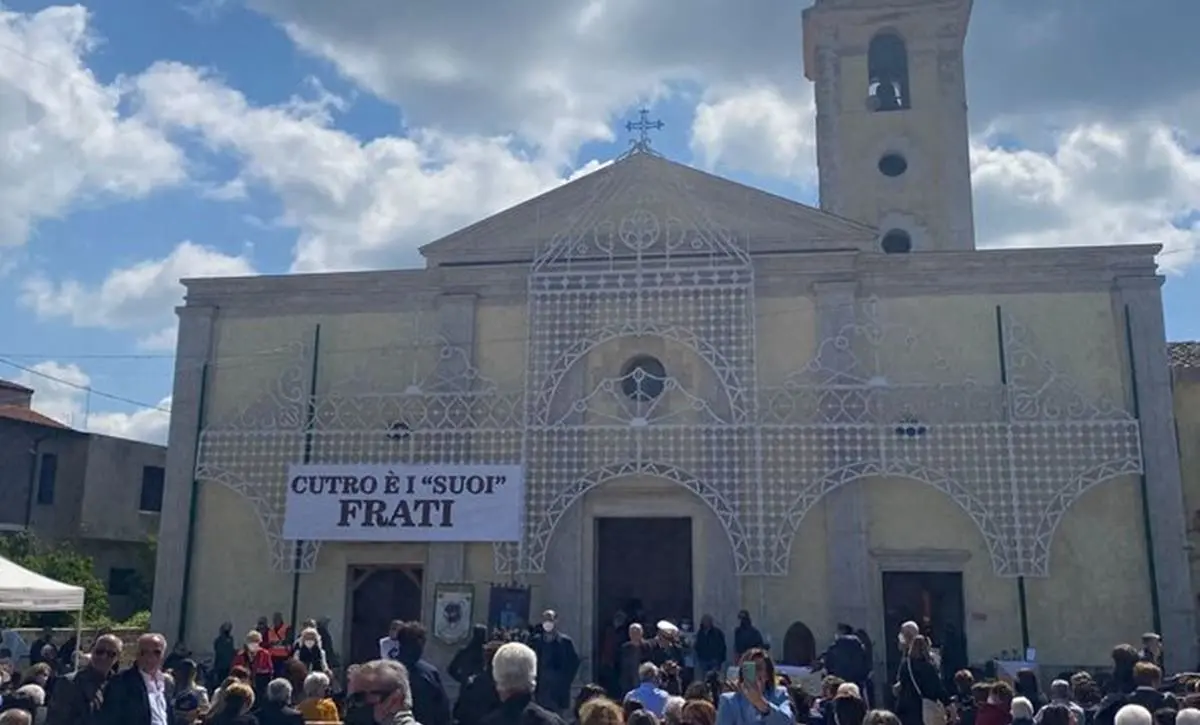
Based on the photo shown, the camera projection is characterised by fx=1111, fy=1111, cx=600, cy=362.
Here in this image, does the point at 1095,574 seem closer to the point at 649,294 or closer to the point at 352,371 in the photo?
the point at 649,294

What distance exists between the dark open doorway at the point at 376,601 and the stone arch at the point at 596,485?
85.5 inches

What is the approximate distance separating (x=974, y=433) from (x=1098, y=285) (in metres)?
3.08

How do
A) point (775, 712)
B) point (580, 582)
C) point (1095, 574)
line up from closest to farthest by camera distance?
point (775, 712) → point (1095, 574) → point (580, 582)

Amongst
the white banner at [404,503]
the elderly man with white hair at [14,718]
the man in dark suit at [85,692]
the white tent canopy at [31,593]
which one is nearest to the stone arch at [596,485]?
the white banner at [404,503]

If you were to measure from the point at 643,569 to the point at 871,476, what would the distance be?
372 centimetres

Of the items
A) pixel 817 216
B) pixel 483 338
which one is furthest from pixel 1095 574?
pixel 483 338

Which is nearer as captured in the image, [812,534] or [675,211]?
[812,534]

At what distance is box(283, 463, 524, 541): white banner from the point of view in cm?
1647

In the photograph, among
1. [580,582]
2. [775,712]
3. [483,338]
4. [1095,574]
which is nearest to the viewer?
[775,712]

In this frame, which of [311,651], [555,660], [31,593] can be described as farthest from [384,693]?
[31,593]

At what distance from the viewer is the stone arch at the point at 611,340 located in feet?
54.9

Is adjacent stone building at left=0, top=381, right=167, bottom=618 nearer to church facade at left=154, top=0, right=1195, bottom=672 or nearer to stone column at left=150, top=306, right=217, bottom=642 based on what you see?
stone column at left=150, top=306, right=217, bottom=642

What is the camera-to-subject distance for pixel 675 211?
1777 cm

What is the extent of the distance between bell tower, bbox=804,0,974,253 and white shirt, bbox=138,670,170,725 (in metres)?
17.3
